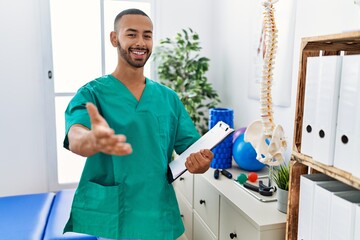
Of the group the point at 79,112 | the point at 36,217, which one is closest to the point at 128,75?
the point at 79,112

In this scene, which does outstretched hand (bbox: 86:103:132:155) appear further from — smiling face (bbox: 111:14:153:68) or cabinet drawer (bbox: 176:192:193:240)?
cabinet drawer (bbox: 176:192:193:240)

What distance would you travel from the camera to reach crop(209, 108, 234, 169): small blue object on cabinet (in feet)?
5.90

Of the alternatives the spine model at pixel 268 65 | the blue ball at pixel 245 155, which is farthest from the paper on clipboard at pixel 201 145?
the blue ball at pixel 245 155

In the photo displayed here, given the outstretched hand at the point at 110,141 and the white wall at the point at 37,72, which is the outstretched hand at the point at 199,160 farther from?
the white wall at the point at 37,72

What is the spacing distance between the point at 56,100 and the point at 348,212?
7.52ft

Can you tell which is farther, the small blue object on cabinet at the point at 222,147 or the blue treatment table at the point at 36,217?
the small blue object on cabinet at the point at 222,147

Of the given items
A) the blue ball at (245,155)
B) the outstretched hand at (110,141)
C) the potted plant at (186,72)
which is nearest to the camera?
the outstretched hand at (110,141)

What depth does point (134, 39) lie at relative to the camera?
3.69 ft

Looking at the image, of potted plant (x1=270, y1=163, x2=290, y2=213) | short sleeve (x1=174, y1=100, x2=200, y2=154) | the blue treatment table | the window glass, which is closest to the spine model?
potted plant (x1=270, y1=163, x2=290, y2=213)

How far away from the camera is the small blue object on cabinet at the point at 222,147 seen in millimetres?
1798

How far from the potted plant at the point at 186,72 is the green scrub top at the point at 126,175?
1.20m

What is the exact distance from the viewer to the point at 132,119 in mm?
1117

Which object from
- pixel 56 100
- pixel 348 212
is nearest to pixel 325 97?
pixel 348 212

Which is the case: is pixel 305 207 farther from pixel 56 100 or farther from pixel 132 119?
pixel 56 100
